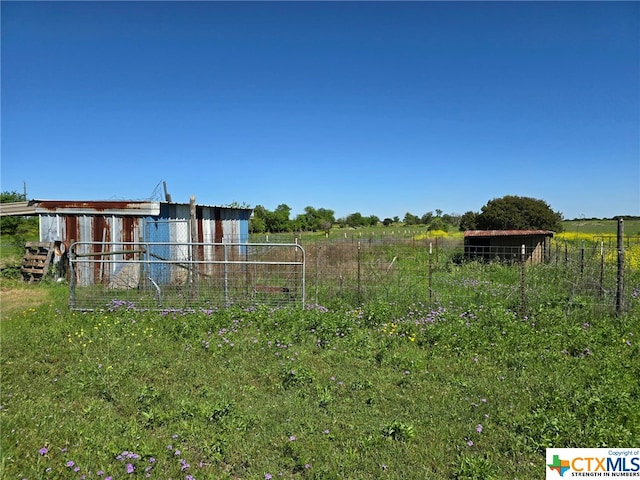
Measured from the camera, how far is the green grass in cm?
322

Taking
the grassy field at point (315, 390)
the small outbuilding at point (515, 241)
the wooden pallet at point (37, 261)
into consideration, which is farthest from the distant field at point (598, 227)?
the wooden pallet at point (37, 261)

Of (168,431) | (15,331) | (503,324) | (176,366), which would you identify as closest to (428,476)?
(168,431)

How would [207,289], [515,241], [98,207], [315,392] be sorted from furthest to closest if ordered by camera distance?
[515,241]
[98,207]
[207,289]
[315,392]

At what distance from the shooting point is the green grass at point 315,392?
322 cm

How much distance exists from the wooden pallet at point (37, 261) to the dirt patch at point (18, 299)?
873mm

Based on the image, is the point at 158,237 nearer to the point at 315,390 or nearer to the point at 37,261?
the point at 37,261

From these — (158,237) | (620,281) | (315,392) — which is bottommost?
(315,392)

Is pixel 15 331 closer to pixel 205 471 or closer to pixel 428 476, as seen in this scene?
pixel 205 471

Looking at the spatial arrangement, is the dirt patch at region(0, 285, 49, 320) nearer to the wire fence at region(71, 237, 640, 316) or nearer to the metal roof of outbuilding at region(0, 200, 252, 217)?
the wire fence at region(71, 237, 640, 316)

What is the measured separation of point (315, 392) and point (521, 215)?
26.5 meters

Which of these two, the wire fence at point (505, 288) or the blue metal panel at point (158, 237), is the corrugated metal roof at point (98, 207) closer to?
the blue metal panel at point (158, 237)

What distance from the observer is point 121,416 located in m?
3.90

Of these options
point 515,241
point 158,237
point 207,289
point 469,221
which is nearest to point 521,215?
point 469,221

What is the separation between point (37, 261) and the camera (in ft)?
39.0
